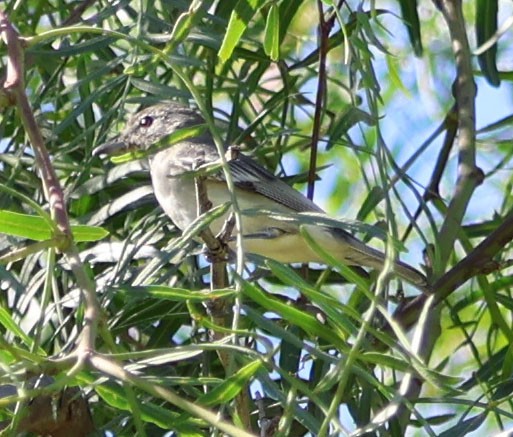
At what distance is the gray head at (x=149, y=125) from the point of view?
3.24 m

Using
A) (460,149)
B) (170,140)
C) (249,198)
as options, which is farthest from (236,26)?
(249,198)

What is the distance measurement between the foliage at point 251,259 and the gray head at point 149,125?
8cm

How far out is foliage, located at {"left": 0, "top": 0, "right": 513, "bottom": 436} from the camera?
1.58 metres

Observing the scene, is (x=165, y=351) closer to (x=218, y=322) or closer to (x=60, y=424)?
(x=218, y=322)

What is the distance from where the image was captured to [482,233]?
294 cm

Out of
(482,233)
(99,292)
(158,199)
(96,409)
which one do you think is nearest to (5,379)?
(99,292)

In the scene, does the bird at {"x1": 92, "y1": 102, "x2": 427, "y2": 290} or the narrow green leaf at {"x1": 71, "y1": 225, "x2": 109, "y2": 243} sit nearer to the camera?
the narrow green leaf at {"x1": 71, "y1": 225, "x2": 109, "y2": 243}

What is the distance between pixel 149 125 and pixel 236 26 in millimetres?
1777

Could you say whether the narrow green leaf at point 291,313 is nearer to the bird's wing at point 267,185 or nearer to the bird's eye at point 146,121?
the bird's wing at point 267,185

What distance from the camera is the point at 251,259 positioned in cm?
178

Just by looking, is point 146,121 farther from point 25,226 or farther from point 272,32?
point 25,226

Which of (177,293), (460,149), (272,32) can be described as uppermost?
(272,32)

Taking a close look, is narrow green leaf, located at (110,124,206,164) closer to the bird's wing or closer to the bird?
the bird

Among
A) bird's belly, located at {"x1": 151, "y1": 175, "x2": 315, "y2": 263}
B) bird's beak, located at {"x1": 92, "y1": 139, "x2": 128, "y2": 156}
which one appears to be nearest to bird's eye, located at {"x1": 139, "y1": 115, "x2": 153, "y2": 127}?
bird's beak, located at {"x1": 92, "y1": 139, "x2": 128, "y2": 156}
